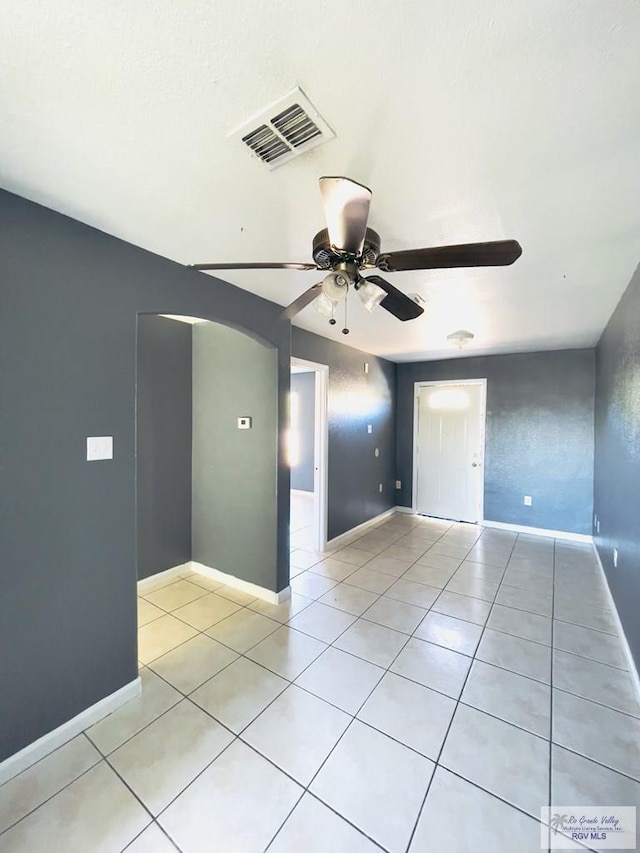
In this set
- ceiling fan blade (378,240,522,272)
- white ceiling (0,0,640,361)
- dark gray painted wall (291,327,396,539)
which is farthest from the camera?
dark gray painted wall (291,327,396,539)

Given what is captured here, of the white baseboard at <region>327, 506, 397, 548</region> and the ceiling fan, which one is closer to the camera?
the ceiling fan

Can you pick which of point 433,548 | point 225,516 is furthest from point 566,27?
point 433,548

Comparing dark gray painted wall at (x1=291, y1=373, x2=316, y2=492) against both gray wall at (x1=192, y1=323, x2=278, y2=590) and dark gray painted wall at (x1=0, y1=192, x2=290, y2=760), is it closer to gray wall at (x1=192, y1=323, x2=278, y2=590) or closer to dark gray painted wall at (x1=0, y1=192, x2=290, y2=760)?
gray wall at (x1=192, y1=323, x2=278, y2=590)

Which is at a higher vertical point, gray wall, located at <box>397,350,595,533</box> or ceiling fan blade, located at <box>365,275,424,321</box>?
ceiling fan blade, located at <box>365,275,424,321</box>

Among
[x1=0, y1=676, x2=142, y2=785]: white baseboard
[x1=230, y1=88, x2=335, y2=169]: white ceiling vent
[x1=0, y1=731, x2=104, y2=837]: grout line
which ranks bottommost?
[x1=0, y1=731, x2=104, y2=837]: grout line

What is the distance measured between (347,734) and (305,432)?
578 centimetres

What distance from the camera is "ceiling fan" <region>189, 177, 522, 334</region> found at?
104cm

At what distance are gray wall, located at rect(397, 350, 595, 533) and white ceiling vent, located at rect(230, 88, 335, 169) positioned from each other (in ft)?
14.6

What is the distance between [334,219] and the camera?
1.12m

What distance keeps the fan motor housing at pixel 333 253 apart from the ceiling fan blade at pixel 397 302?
93 mm

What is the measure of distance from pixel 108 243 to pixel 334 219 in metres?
1.30

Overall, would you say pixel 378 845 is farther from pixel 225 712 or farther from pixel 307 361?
pixel 307 361

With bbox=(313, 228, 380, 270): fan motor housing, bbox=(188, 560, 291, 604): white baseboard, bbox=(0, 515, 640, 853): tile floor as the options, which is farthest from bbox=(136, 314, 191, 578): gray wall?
bbox=(313, 228, 380, 270): fan motor housing

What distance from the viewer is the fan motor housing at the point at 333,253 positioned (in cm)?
136
